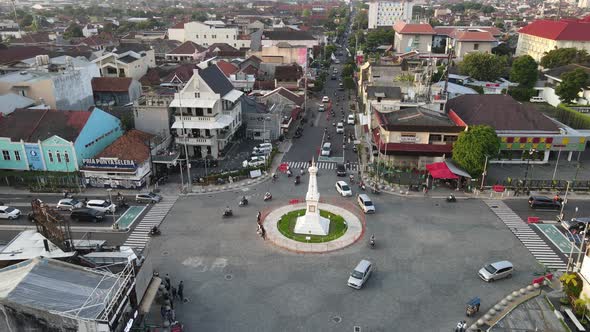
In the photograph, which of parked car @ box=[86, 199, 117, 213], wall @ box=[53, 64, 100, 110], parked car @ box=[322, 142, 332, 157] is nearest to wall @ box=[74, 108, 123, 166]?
parked car @ box=[86, 199, 117, 213]

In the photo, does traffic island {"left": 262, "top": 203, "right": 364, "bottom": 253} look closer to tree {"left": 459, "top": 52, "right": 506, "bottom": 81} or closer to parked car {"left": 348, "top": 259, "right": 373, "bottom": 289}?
parked car {"left": 348, "top": 259, "right": 373, "bottom": 289}

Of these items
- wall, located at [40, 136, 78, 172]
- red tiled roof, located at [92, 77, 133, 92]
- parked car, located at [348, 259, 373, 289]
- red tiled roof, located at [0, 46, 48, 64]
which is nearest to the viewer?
parked car, located at [348, 259, 373, 289]

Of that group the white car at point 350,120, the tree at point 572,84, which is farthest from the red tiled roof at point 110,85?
the tree at point 572,84

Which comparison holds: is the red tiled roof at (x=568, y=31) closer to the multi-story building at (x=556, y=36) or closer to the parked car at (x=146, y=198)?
the multi-story building at (x=556, y=36)

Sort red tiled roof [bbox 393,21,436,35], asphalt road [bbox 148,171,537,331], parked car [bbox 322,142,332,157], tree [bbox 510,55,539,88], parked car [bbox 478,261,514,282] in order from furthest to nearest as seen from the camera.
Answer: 1. red tiled roof [bbox 393,21,436,35]
2. tree [bbox 510,55,539,88]
3. parked car [bbox 322,142,332,157]
4. parked car [bbox 478,261,514,282]
5. asphalt road [bbox 148,171,537,331]

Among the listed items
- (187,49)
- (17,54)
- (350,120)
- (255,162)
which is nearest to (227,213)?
(255,162)

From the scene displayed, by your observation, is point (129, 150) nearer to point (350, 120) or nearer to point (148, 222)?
point (148, 222)

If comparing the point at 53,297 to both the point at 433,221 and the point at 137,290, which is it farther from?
the point at 433,221
